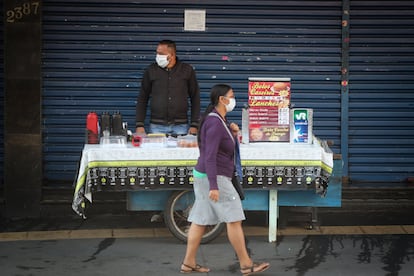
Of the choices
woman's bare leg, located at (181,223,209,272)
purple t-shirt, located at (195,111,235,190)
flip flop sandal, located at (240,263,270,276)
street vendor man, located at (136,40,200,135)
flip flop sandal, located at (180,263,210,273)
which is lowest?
flip flop sandal, located at (180,263,210,273)

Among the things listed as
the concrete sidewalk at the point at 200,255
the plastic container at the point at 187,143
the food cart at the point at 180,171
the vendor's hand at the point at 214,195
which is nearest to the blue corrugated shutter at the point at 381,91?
the concrete sidewalk at the point at 200,255

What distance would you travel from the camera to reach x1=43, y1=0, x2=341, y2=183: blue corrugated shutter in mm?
10695

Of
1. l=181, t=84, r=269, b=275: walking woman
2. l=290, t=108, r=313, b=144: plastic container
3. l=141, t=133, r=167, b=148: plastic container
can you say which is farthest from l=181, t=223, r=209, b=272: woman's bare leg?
l=290, t=108, r=313, b=144: plastic container

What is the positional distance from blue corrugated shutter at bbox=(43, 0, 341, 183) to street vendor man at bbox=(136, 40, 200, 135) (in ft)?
3.89

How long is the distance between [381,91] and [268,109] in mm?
2819

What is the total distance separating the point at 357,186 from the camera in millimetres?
10883

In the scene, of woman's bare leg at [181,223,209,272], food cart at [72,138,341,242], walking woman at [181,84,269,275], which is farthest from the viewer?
food cart at [72,138,341,242]

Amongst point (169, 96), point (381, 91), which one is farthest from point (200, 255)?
point (381, 91)

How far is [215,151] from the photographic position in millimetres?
7289

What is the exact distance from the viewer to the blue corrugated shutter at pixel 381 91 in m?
10.9

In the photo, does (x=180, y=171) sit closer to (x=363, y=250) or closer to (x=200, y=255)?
(x=200, y=255)

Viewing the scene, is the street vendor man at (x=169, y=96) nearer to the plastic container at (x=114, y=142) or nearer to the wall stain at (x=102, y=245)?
the plastic container at (x=114, y=142)

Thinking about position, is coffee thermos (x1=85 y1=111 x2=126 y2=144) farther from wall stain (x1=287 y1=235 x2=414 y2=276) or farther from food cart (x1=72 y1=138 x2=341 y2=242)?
wall stain (x1=287 y1=235 x2=414 y2=276)

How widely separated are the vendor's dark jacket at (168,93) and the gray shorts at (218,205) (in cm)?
216
